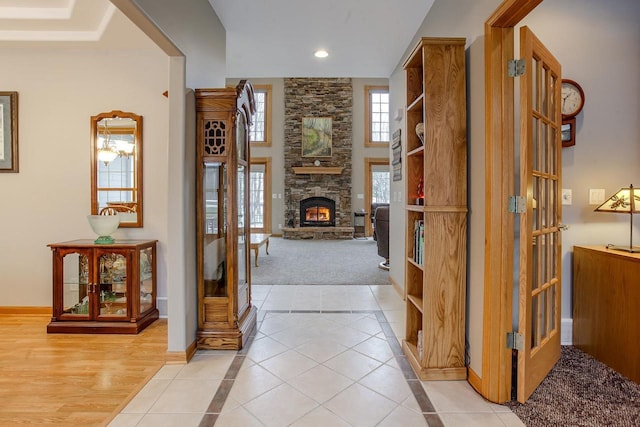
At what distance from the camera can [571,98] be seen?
2543 mm

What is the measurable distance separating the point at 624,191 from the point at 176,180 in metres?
2.98

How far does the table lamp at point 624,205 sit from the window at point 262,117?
8.07m

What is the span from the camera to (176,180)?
2342 millimetres

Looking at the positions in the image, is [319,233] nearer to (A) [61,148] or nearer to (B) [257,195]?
(B) [257,195]

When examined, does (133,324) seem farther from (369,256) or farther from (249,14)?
(369,256)

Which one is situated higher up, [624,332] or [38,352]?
[624,332]

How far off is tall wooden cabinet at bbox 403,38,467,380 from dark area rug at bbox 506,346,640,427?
0.41m

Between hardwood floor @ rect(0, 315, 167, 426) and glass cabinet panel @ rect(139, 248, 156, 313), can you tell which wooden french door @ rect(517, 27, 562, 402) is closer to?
hardwood floor @ rect(0, 315, 167, 426)

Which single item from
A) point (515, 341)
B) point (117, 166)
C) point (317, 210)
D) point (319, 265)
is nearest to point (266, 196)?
point (317, 210)

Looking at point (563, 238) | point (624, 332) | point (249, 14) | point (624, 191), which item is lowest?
point (624, 332)

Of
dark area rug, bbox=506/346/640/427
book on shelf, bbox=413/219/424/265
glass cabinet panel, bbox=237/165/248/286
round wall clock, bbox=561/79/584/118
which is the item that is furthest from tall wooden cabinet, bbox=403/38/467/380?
glass cabinet panel, bbox=237/165/248/286

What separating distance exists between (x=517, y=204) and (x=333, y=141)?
777 centimetres

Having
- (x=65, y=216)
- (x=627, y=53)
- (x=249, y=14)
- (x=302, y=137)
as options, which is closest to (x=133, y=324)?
(x=65, y=216)

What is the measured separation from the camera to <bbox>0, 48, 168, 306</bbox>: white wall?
10.7ft
